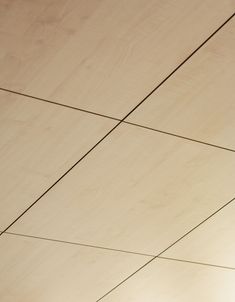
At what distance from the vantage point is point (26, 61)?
2.04m

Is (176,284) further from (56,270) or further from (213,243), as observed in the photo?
(56,270)

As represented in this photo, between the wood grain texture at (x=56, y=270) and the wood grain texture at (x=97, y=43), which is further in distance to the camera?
the wood grain texture at (x=56, y=270)

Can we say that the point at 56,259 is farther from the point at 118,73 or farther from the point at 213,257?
the point at 118,73

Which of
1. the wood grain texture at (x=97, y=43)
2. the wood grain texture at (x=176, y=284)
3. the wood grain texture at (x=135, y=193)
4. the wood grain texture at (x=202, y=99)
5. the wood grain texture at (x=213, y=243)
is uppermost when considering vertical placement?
the wood grain texture at (x=97, y=43)

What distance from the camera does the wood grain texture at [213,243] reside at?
312cm

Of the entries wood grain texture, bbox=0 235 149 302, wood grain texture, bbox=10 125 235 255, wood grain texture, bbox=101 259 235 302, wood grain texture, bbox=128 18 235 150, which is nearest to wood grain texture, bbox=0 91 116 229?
wood grain texture, bbox=10 125 235 255

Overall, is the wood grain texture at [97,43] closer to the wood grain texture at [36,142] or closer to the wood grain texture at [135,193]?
the wood grain texture at [36,142]

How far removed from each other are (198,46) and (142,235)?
130 cm

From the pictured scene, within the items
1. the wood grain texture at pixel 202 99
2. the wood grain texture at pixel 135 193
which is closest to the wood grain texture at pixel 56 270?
the wood grain texture at pixel 135 193

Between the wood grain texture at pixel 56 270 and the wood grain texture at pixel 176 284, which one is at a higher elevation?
the wood grain texture at pixel 56 270

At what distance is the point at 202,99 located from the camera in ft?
7.66

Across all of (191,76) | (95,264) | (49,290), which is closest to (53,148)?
(191,76)

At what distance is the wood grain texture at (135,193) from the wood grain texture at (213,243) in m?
0.09

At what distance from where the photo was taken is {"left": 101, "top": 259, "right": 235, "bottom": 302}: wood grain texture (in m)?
3.46
